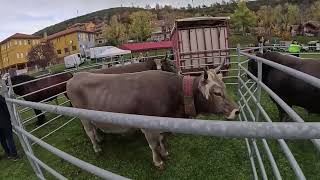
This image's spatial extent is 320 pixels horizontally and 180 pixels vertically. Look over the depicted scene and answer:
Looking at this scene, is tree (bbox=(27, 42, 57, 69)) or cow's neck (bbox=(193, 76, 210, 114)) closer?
cow's neck (bbox=(193, 76, 210, 114))

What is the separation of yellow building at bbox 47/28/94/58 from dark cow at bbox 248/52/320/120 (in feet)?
275

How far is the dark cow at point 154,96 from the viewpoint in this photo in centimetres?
462

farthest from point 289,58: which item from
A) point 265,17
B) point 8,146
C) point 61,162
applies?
point 265,17

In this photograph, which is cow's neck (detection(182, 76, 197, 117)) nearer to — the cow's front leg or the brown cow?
the cow's front leg

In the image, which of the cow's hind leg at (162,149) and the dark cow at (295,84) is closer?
the cow's hind leg at (162,149)

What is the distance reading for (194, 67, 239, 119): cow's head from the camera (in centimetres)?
456

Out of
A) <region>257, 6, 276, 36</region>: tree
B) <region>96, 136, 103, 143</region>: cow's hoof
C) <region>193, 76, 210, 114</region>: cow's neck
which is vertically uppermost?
<region>257, 6, 276, 36</region>: tree

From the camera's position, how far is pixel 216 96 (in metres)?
4.62

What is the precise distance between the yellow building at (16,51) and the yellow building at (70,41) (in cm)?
624

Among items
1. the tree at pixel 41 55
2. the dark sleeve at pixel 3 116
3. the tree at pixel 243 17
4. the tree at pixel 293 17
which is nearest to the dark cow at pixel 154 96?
the dark sleeve at pixel 3 116

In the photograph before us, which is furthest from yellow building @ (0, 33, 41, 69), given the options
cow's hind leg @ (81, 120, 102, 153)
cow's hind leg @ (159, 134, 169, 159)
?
cow's hind leg @ (159, 134, 169, 159)

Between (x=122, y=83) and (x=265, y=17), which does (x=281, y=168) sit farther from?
(x=265, y=17)

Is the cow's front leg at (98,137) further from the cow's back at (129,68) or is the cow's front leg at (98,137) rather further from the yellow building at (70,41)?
the yellow building at (70,41)

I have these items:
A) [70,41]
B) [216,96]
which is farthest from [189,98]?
[70,41]
